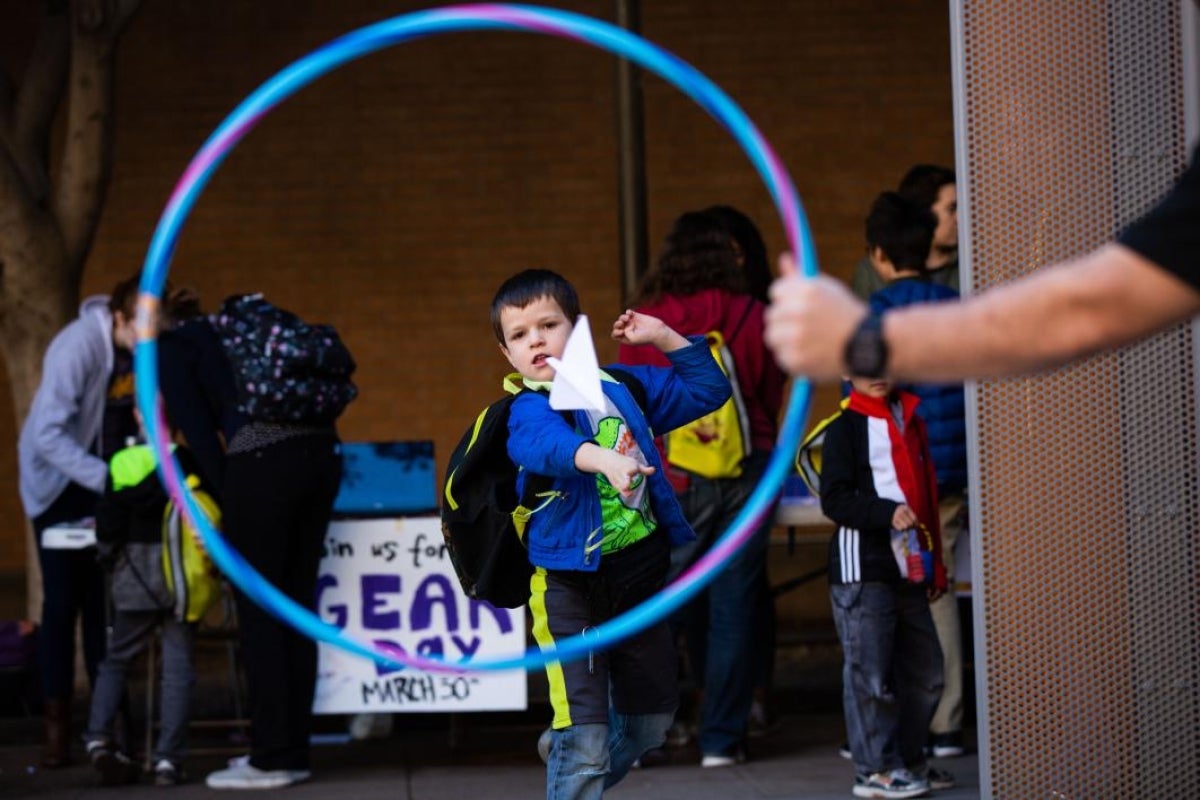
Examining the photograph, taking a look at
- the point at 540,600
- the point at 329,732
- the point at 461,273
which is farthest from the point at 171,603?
the point at 461,273

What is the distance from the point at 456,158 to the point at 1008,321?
904 centimetres

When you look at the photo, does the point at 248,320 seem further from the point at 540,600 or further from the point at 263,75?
the point at 263,75

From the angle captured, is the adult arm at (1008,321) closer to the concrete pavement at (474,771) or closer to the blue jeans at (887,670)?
the blue jeans at (887,670)

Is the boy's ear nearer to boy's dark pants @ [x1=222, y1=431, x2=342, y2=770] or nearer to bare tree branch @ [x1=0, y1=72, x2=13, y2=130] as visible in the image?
boy's dark pants @ [x1=222, y1=431, x2=342, y2=770]

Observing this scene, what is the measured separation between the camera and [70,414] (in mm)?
7434

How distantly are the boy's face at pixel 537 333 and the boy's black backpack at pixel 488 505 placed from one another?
0.45 feet

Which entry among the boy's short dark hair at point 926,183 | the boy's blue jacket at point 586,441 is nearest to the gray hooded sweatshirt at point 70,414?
the boy's blue jacket at point 586,441

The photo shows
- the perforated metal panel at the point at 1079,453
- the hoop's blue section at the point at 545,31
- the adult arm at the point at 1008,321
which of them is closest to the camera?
the adult arm at the point at 1008,321

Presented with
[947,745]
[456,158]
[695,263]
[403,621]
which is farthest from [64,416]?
[456,158]

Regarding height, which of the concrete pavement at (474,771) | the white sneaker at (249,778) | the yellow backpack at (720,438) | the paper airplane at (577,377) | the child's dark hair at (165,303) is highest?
the child's dark hair at (165,303)

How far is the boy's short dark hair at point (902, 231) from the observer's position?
698 cm

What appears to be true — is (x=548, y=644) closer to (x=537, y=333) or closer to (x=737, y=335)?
(x=537, y=333)

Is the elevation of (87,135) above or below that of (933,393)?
above

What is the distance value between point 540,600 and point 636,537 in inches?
11.9
